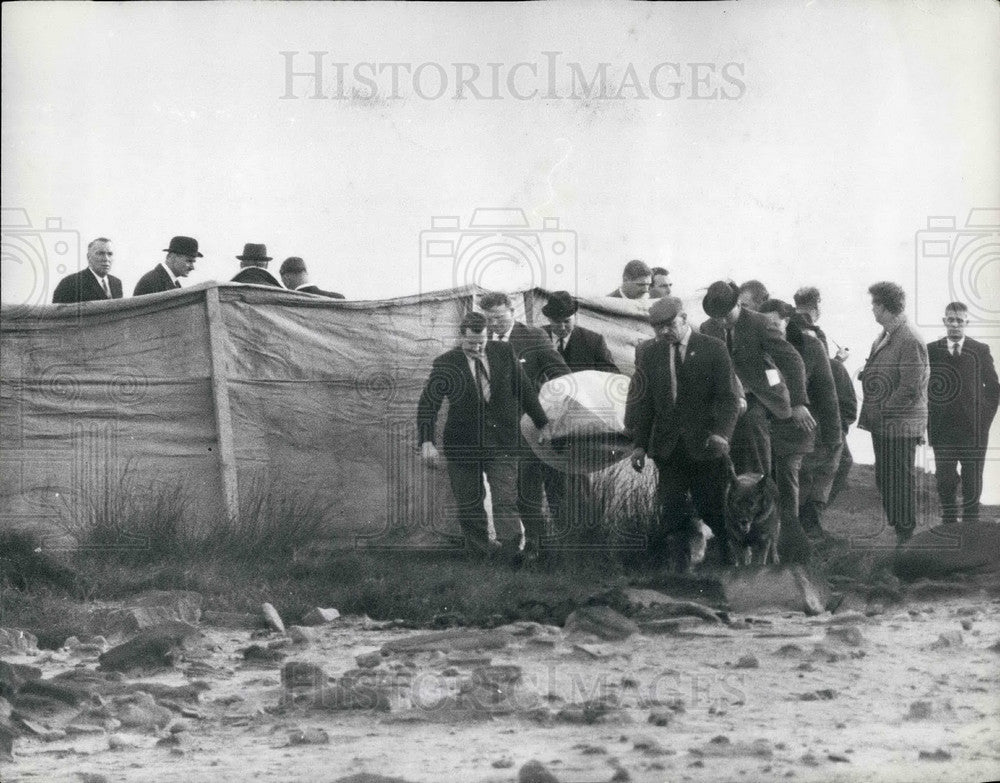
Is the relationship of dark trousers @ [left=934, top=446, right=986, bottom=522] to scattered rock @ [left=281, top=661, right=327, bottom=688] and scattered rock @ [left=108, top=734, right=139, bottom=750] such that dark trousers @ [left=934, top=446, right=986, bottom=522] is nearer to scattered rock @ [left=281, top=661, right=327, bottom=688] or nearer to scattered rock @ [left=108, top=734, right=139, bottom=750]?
scattered rock @ [left=281, top=661, right=327, bottom=688]

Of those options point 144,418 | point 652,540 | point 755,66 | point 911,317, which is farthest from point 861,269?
point 144,418

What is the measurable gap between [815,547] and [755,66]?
6.54 feet

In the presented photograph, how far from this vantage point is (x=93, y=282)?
644 centimetres

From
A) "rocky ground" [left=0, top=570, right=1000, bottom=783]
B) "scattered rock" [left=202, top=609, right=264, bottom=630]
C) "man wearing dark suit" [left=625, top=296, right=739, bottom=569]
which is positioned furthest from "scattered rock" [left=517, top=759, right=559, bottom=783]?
"scattered rock" [left=202, top=609, right=264, bottom=630]

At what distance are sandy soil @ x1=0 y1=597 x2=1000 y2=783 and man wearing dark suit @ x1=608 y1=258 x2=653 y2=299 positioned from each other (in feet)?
4.42

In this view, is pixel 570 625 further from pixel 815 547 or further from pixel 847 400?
pixel 847 400

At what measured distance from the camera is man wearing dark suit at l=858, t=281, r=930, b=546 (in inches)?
256

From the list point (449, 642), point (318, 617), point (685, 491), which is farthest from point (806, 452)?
point (318, 617)

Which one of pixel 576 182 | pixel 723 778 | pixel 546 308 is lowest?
pixel 723 778

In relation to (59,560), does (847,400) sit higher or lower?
higher

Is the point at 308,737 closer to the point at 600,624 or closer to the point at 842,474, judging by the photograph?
the point at 600,624

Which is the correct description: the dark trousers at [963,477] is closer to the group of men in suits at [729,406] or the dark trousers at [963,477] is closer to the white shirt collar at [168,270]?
the group of men in suits at [729,406]

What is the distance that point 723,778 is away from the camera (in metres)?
5.85

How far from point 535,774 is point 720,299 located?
208cm
